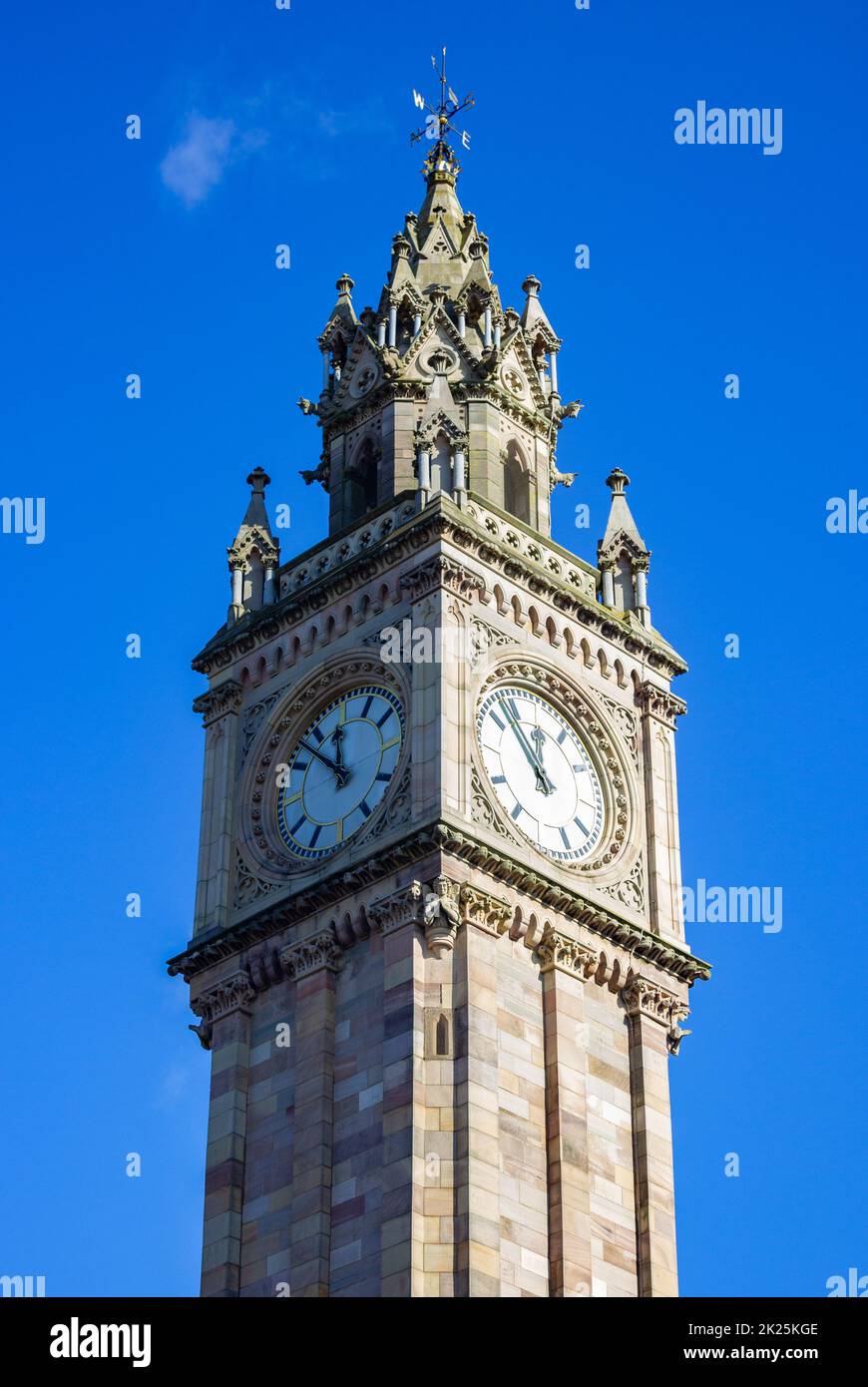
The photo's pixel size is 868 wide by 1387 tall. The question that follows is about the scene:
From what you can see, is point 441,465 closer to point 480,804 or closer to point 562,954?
point 480,804

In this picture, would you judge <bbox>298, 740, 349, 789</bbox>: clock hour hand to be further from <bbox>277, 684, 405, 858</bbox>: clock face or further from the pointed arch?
the pointed arch

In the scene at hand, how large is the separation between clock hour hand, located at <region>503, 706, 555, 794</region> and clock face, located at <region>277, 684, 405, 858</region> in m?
2.52

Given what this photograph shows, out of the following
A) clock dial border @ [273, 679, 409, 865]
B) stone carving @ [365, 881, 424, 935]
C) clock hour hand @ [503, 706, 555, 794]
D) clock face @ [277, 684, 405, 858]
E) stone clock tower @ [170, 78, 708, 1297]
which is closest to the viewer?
stone clock tower @ [170, 78, 708, 1297]

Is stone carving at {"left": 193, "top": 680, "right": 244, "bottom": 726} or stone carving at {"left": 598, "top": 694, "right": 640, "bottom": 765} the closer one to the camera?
stone carving at {"left": 598, "top": 694, "right": 640, "bottom": 765}

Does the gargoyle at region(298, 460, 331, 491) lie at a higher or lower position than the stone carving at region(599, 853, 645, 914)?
higher

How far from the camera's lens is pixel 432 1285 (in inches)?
2271

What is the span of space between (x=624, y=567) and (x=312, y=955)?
43.7ft

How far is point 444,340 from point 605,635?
863 cm

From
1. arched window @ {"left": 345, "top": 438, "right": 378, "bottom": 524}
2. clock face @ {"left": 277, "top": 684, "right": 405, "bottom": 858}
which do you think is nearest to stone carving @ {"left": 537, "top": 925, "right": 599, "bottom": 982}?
clock face @ {"left": 277, "top": 684, "right": 405, "bottom": 858}

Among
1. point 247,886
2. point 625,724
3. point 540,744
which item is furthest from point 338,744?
point 625,724

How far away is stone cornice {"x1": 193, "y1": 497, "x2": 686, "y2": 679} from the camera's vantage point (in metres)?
66.7

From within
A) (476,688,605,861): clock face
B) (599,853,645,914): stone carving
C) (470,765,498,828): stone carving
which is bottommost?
(599,853,645,914): stone carving

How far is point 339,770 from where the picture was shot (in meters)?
65.9
